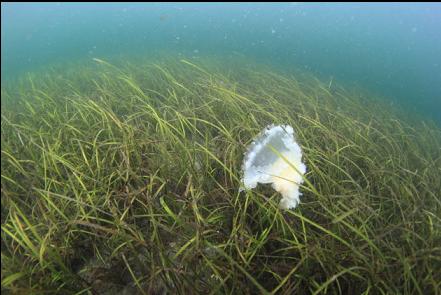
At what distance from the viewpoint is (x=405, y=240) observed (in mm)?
2006

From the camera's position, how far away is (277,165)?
2.16m

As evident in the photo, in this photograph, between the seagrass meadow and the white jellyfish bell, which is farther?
the white jellyfish bell

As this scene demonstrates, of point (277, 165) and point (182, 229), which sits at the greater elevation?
point (277, 165)

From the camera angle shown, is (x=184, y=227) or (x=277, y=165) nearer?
(x=184, y=227)

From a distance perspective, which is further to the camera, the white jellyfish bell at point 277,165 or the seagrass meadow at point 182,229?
the white jellyfish bell at point 277,165

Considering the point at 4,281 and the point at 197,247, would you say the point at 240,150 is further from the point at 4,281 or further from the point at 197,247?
the point at 4,281

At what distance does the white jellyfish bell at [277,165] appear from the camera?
6.84 ft

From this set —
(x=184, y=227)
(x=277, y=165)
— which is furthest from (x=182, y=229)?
(x=277, y=165)

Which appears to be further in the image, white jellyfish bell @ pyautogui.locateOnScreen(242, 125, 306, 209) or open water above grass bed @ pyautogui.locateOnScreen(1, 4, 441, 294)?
white jellyfish bell @ pyautogui.locateOnScreen(242, 125, 306, 209)

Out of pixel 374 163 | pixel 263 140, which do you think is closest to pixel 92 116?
pixel 263 140

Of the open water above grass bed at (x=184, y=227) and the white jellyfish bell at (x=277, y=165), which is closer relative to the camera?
the open water above grass bed at (x=184, y=227)

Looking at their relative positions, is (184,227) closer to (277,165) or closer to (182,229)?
(182,229)

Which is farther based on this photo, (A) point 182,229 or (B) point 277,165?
(B) point 277,165

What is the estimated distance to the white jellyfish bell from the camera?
6.84 ft
